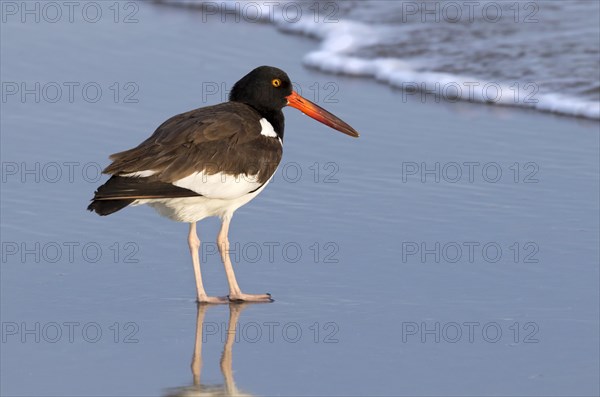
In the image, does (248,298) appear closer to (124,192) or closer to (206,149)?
(206,149)

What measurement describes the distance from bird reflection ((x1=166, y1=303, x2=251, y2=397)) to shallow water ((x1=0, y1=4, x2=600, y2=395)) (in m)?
0.04

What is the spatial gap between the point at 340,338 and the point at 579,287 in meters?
1.45

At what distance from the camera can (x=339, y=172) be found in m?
8.52

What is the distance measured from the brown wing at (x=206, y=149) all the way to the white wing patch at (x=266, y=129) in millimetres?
35

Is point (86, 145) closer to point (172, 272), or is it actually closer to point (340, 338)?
point (172, 272)

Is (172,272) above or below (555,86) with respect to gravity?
below

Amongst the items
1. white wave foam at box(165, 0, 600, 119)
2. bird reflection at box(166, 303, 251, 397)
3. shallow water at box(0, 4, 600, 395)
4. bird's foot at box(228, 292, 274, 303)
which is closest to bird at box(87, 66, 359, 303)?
bird's foot at box(228, 292, 274, 303)

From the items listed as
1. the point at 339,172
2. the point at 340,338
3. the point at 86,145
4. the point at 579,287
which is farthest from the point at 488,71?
the point at 340,338

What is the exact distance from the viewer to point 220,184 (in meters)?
6.61

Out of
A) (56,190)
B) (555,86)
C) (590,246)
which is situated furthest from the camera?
(555,86)

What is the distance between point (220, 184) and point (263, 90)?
90 cm

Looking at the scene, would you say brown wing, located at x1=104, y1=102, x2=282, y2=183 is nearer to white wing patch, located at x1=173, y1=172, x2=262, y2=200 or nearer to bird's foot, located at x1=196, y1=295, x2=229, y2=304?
white wing patch, located at x1=173, y1=172, x2=262, y2=200

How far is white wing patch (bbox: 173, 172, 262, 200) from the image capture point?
6480mm

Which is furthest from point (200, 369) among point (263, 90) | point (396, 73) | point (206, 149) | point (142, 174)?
point (396, 73)
